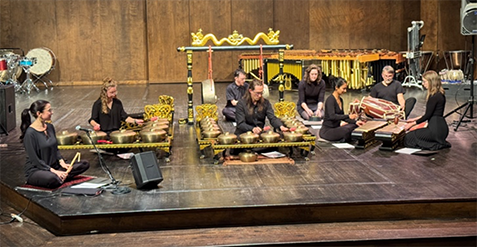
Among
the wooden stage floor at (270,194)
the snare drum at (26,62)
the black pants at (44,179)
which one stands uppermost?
the snare drum at (26,62)

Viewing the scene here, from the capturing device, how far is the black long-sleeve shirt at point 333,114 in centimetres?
757

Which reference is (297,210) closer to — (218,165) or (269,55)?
(218,165)

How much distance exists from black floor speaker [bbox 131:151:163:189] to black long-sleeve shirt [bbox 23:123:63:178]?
0.70 m

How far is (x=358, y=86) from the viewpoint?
41.8ft

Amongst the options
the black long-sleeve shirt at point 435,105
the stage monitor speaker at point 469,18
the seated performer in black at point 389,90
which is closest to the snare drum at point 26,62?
the seated performer in black at point 389,90

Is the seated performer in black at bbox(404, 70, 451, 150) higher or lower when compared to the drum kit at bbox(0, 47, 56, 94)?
lower

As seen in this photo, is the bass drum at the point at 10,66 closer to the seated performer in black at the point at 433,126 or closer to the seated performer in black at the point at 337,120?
the seated performer in black at the point at 337,120

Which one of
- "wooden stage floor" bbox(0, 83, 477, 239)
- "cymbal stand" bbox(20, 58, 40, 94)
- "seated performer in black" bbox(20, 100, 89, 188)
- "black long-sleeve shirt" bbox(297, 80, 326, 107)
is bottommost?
"wooden stage floor" bbox(0, 83, 477, 239)

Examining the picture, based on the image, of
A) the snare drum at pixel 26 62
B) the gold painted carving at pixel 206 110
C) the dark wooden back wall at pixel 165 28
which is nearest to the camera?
the gold painted carving at pixel 206 110

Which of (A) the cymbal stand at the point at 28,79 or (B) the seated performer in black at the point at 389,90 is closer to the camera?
(B) the seated performer in black at the point at 389,90

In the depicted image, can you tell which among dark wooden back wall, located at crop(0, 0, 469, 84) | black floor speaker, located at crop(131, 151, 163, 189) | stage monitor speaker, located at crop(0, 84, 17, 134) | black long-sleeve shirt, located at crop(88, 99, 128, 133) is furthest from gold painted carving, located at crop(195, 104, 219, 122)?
dark wooden back wall, located at crop(0, 0, 469, 84)

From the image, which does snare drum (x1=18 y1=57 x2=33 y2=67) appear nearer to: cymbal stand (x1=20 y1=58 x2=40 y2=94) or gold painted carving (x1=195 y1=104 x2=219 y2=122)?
cymbal stand (x1=20 y1=58 x2=40 y2=94)

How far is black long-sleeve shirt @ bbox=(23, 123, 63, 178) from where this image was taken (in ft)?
18.2

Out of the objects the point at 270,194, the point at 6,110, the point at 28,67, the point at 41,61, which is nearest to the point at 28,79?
the point at 28,67
